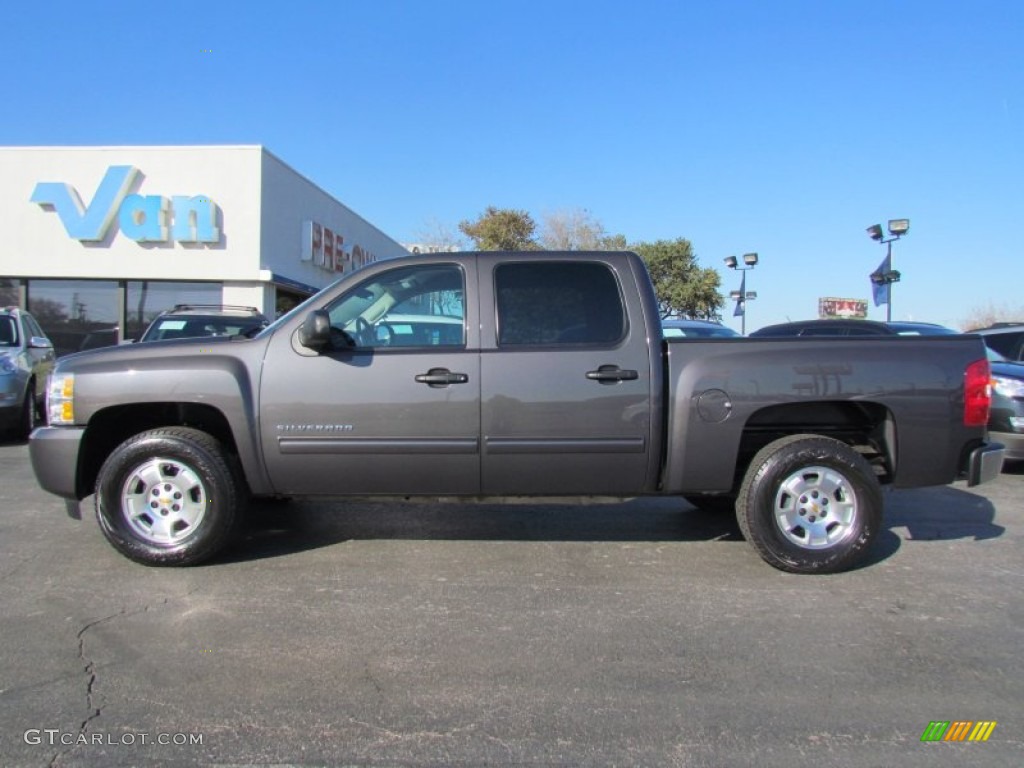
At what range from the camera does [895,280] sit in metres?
15.5

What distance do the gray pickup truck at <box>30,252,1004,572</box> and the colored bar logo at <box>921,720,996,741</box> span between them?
1.59 metres

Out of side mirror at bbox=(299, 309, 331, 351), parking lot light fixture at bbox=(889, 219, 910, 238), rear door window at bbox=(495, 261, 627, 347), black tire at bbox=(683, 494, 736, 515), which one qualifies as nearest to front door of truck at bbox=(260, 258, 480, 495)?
side mirror at bbox=(299, 309, 331, 351)

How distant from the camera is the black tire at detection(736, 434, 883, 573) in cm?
440

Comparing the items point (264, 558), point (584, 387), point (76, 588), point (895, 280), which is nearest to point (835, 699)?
point (584, 387)

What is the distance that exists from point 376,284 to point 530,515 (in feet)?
7.68

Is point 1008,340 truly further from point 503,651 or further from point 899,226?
point 503,651

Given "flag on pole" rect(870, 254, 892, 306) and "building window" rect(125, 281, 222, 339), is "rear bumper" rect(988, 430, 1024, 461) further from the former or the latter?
"building window" rect(125, 281, 222, 339)

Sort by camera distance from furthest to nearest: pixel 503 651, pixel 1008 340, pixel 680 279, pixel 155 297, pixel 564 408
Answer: pixel 680 279
pixel 155 297
pixel 1008 340
pixel 564 408
pixel 503 651

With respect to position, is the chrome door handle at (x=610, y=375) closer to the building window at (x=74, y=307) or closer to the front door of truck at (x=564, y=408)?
the front door of truck at (x=564, y=408)

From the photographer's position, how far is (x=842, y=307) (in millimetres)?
38625

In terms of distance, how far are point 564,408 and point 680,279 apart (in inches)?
1174

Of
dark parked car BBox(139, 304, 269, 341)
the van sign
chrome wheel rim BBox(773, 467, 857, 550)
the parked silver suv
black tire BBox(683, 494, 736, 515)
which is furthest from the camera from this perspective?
the van sign

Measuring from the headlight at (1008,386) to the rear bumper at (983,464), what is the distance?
3.55m

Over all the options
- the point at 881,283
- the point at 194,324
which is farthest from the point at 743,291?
the point at 194,324
